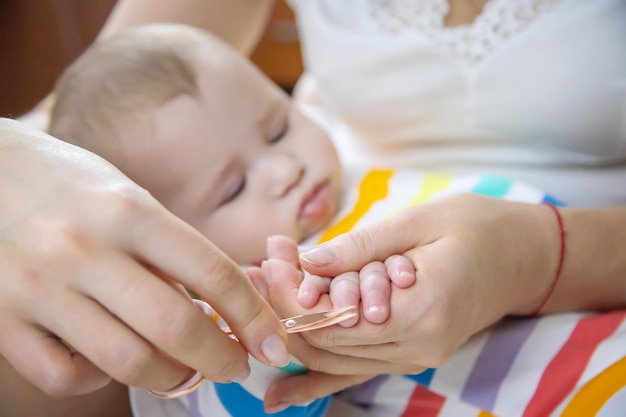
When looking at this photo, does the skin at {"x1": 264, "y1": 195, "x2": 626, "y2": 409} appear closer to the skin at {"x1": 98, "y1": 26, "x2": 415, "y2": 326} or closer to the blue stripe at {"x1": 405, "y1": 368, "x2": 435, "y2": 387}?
the blue stripe at {"x1": 405, "y1": 368, "x2": 435, "y2": 387}

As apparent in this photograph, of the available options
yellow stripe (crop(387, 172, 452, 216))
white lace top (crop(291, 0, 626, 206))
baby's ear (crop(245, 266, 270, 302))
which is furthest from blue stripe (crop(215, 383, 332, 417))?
white lace top (crop(291, 0, 626, 206))

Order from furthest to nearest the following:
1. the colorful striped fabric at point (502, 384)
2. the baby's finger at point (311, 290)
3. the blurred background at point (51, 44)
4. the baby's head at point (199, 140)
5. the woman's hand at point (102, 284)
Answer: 1. the blurred background at point (51, 44)
2. the baby's head at point (199, 140)
3. the colorful striped fabric at point (502, 384)
4. the baby's finger at point (311, 290)
5. the woman's hand at point (102, 284)

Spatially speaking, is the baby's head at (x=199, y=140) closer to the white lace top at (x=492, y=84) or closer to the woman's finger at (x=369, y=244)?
the white lace top at (x=492, y=84)

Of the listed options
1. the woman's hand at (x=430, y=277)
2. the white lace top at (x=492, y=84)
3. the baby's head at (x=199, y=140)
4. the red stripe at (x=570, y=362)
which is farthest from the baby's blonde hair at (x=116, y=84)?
the red stripe at (x=570, y=362)

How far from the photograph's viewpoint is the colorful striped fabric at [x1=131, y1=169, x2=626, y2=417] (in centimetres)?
57

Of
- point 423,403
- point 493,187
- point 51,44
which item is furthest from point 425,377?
point 51,44

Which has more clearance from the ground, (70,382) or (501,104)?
(501,104)

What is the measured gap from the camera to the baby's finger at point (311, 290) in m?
0.46

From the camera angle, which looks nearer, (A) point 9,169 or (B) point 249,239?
(A) point 9,169

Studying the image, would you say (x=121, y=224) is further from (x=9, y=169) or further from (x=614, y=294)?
(x=614, y=294)

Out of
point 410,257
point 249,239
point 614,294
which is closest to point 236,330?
point 410,257

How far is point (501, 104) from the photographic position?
79cm

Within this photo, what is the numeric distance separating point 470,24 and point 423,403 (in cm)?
46

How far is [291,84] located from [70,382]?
6.18 feet
